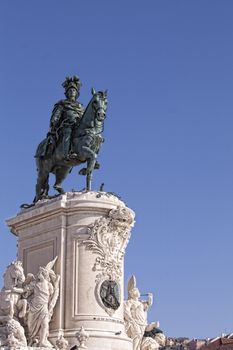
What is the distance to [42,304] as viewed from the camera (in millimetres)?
23797

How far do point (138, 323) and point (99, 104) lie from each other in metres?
7.17

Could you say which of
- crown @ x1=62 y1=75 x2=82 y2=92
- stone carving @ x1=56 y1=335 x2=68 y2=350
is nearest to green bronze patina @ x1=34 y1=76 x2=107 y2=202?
crown @ x1=62 y1=75 x2=82 y2=92

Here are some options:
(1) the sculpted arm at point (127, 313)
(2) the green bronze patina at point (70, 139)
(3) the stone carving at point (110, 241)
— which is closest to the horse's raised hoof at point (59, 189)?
(2) the green bronze patina at point (70, 139)

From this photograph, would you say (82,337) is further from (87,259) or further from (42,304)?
(87,259)

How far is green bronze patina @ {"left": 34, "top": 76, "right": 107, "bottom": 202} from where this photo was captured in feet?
85.5

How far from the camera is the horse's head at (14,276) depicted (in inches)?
965

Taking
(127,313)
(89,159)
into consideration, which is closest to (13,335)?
(127,313)

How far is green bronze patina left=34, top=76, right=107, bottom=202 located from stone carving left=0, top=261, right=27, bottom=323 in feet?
11.0

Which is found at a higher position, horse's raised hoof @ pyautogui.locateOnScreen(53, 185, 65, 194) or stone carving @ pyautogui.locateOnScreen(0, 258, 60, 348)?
horse's raised hoof @ pyautogui.locateOnScreen(53, 185, 65, 194)

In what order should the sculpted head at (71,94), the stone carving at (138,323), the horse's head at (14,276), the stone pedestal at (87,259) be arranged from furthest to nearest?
1. the sculpted head at (71,94)
2. the stone carving at (138,323)
3. the horse's head at (14,276)
4. the stone pedestal at (87,259)

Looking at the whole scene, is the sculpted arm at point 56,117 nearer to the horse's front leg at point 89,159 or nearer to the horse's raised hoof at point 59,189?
the horse's front leg at point 89,159

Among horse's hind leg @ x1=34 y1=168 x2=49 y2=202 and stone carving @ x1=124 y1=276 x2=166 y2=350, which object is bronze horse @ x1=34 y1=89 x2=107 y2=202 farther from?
stone carving @ x1=124 y1=276 x2=166 y2=350

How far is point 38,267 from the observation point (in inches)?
1000

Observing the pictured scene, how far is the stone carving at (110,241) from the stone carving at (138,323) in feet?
6.75
